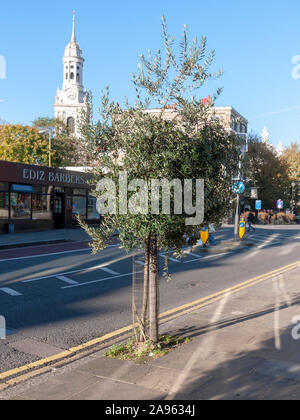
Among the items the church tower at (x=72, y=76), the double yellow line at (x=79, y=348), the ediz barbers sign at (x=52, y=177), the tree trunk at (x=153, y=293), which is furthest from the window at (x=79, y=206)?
the church tower at (x=72, y=76)

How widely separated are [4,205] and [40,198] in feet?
10.9

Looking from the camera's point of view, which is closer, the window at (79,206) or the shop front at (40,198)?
the shop front at (40,198)

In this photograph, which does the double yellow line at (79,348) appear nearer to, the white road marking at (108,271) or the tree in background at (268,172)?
the white road marking at (108,271)

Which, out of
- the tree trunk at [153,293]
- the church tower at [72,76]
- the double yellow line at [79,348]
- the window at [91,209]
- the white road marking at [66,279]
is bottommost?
the double yellow line at [79,348]

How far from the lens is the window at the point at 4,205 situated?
24.2 m

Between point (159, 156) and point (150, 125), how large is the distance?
0.46m

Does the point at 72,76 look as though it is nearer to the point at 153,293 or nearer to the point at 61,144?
the point at 61,144

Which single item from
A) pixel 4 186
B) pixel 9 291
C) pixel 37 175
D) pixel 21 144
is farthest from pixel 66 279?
pixel 21 144

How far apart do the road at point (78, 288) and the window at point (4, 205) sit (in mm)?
6348

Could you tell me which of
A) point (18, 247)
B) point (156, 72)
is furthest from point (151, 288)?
point (18, 247)

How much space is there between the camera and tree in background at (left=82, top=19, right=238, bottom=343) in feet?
18.3
